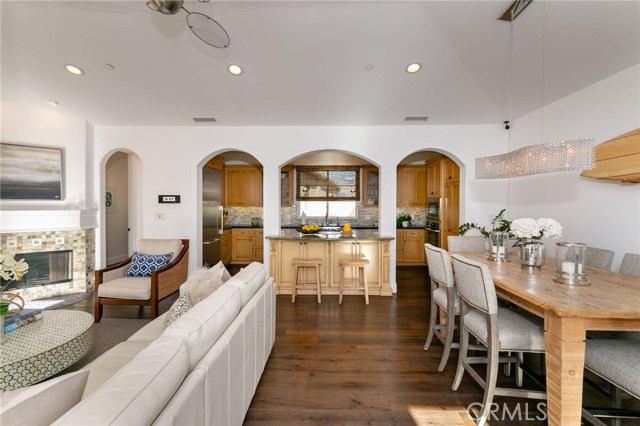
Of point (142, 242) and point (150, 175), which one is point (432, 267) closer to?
point (142, 242)

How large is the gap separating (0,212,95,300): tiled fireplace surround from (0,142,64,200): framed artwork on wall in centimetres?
39

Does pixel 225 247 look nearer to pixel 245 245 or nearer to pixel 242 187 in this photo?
pixel 245 245

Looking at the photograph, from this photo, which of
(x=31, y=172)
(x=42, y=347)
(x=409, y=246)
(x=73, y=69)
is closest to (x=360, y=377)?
(x=42, y=347)

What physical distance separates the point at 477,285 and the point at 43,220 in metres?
5.52

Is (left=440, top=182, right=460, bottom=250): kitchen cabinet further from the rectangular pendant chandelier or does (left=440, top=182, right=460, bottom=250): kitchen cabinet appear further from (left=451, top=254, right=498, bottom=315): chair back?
(left=451, top=254, right=498, bottom=315): chair back

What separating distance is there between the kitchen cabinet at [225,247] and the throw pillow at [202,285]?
3851 mm

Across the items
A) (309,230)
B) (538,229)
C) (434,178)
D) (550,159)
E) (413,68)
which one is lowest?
(309,230)

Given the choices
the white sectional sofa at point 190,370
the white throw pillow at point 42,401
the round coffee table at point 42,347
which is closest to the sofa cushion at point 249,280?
the white sectional sofa at point 190,370

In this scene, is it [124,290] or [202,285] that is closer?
[202,285]

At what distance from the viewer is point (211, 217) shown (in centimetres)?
511

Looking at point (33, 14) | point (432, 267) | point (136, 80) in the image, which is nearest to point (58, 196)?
point (136, 80)

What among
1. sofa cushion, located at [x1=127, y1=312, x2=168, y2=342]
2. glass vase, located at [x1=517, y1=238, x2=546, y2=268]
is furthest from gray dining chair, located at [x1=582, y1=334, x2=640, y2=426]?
sofa cushion, located at [x1=127, y1=312, x2=168, y2=342]

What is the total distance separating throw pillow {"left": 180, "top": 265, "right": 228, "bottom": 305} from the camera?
197cm

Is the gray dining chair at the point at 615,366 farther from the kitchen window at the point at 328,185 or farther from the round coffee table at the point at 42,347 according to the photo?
the kitchen window at the point at 328,185
